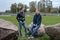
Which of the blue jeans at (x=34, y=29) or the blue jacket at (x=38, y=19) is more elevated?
the blue jacket at (x=38, y=19)

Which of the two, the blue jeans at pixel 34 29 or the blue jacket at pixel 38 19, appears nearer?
the blue jacket at pixel 38 19

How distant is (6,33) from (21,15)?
4.23m

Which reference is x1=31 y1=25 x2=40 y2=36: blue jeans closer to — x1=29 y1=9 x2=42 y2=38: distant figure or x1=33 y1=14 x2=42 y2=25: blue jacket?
x1=29 y1=9 x2=42 y2=38: distant figure

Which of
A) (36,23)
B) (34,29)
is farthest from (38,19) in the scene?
(34,29)

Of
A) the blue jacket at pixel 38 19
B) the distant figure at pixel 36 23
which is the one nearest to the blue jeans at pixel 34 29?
the distant figure at pixel 36 23

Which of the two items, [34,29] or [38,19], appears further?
[34,29]

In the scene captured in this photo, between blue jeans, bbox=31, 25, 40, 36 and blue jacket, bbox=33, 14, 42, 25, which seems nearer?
blue jacket, bbox=33, 14, 42, 25

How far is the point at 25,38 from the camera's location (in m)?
14.2

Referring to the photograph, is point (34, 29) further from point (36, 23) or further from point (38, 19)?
point (38, 19)

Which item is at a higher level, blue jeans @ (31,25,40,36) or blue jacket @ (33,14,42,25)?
blue jacket @ (33,14,42,25)

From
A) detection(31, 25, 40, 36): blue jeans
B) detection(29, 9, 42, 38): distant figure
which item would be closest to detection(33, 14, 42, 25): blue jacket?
detection(29, 9, 42, 38): distant figure

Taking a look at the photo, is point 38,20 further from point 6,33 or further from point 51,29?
point 6,33

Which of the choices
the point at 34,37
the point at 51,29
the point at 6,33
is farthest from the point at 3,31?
the point at 34,37

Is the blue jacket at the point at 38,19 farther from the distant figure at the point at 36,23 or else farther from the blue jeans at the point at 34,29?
the blue jeans at the point at 34,29
